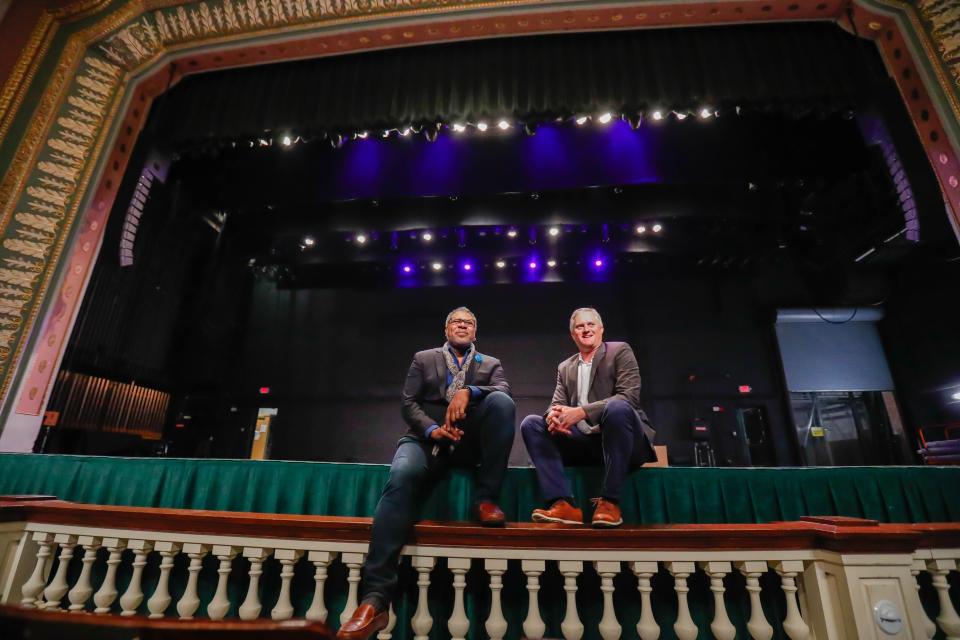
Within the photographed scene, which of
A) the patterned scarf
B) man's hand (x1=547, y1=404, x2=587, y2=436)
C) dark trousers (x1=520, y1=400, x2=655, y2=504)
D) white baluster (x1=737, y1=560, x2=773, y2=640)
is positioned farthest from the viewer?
the patterned scarf

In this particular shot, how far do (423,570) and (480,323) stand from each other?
6758 millimetres

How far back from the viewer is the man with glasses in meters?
1.45

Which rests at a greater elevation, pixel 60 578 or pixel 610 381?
pixel 610 381

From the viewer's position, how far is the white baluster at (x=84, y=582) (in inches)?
66.4

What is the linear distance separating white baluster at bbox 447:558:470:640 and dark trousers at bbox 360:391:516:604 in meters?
0.22

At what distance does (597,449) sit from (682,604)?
702mm

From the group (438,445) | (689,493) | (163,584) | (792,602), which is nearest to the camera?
(792,602)

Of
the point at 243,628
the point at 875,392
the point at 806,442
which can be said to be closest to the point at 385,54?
the point at 243,628

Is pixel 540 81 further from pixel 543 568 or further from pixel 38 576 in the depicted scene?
pixel 38 576

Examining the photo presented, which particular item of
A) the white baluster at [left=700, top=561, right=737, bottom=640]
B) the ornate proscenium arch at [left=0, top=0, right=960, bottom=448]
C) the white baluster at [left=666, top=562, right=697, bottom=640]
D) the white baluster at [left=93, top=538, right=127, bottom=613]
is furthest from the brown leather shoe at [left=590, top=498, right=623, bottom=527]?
the ornate proscenium arch at [left=0, top=0, right=960, bottom=448]

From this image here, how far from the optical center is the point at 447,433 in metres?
1.82

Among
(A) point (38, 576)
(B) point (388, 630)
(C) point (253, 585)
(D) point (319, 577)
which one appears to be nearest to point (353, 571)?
(D) point (319, 577)

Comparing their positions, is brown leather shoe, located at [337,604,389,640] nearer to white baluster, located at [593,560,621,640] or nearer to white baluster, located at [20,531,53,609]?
white baluster, located at [593,560,621,640]

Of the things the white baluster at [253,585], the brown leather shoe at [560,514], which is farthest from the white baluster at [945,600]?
the white baluster at [253,585]
